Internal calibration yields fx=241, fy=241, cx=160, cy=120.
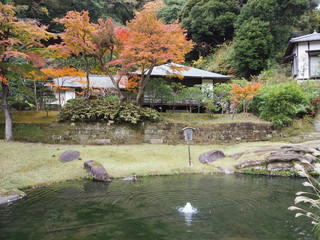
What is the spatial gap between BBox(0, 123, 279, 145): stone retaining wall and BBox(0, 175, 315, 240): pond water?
6714 millimetres

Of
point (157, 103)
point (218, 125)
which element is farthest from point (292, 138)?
point (157, 103)

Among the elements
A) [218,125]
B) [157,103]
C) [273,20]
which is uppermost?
[273,20]

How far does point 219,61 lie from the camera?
30.1 metres

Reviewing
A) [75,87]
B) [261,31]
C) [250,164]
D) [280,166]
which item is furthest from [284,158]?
[75,87]

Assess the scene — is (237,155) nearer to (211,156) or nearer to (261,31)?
(211,156)

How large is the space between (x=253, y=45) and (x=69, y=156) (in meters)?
23.5

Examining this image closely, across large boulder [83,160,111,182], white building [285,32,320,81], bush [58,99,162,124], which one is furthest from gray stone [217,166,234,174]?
white building [285,32,320,81]

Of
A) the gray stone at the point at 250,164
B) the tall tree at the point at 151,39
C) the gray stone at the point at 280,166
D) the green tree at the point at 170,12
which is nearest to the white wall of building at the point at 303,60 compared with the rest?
the tall tree at the point at 151,39

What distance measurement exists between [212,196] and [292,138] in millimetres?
11458

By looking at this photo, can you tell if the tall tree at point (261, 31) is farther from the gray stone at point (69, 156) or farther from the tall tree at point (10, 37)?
the gray stone at point (69, 156)

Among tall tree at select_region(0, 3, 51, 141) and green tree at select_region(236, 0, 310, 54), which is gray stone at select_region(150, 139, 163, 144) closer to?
tall tree at select_region(0, 3, 51, 141)

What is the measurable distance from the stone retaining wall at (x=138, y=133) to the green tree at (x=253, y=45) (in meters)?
11.9

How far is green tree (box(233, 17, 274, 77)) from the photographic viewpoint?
26.8 metres

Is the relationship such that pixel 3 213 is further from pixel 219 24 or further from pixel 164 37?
pixel 219 24
